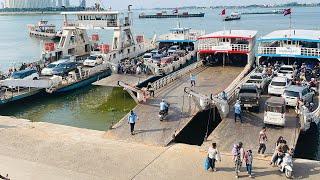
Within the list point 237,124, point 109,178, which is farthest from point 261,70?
point 109,178

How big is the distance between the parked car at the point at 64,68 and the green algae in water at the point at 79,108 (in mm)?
2379

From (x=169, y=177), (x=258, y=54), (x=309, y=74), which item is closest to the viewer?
(x=169, y=177)

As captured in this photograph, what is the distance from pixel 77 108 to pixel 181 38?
20642 millimetres

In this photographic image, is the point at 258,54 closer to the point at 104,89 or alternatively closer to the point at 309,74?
the point at 309,74

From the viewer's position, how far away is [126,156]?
18500 millimetres

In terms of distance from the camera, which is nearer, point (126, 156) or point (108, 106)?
point (126, 156)

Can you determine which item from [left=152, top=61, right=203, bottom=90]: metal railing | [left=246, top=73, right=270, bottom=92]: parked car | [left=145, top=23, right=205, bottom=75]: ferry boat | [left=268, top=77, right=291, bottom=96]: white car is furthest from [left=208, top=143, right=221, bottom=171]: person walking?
[left=145, top=23, right=205, bottom=75]: ferry boat

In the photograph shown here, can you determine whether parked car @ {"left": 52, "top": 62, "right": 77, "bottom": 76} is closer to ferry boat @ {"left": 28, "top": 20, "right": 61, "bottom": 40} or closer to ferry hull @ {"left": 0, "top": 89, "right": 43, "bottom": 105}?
ferry hull @ {"left": 0, "top": 89, "right": 43, "bottom": 105}

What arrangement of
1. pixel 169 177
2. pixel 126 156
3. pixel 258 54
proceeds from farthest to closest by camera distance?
pixel 258 54 → pixel 126 156 → pixel 169 177

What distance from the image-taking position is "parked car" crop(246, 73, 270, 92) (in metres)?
27.6

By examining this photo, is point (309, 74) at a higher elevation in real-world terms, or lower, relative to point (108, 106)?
higher

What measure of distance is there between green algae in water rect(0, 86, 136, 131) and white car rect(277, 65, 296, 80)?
37.5ft

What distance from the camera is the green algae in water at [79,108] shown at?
28723 millimetres

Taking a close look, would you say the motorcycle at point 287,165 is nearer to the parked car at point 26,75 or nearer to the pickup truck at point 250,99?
the pickup truck at point 250,99
